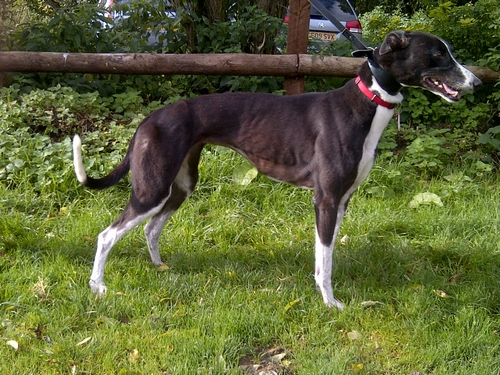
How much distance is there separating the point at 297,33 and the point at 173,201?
2753 mm

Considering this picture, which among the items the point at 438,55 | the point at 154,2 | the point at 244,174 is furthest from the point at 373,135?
the point at 154,2

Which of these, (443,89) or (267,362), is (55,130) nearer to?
(267,362)

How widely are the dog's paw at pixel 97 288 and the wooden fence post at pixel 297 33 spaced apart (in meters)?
3.37

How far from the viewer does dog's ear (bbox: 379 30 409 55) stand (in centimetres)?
358

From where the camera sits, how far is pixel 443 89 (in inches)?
143

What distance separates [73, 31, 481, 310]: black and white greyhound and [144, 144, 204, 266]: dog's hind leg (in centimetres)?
18

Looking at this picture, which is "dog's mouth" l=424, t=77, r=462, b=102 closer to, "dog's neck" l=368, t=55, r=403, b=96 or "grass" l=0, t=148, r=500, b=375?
"dog's neck" l=368, t=55, r=403, b=96

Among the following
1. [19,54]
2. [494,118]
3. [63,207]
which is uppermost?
[19,54]

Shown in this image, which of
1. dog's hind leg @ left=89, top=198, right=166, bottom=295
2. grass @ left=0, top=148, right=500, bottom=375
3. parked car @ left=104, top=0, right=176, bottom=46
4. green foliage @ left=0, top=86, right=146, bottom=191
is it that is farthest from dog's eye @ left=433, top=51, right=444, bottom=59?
parked car @ left=104, top=0, right=176, bottom=46

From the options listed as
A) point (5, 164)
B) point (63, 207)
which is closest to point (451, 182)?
point (63, 207)

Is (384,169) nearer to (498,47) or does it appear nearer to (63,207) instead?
(498,47)

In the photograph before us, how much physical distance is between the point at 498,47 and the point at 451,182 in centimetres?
200

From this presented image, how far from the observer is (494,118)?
6.92 metres

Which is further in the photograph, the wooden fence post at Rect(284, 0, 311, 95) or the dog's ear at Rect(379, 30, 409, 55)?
the wooden fence post at Rect(284, 0, 311, 95)
